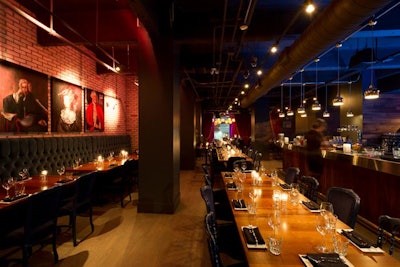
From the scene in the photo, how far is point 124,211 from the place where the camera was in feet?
16.9

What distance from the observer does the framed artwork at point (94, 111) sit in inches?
278

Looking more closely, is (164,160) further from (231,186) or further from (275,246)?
(275,246)

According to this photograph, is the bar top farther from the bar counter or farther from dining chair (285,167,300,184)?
dining chair (285,167,300,184)

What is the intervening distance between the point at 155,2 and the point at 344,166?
4897mm

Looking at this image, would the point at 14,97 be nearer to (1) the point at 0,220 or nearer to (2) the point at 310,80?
Result: (1) the point at 0,220

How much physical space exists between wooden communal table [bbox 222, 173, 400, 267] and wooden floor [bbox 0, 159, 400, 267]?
1170mm

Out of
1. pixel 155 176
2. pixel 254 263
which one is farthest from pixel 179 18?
pixel 254 263

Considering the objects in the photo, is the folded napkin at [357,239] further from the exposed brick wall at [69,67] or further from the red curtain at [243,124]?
the red curtain at [243,124]

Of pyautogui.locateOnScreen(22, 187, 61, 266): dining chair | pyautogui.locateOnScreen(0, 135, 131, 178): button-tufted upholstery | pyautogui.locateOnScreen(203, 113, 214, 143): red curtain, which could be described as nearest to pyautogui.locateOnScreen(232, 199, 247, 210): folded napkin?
pyautogui.locateOnScreen(22, 187, 61, 266): dining chair

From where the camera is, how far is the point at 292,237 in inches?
75.4

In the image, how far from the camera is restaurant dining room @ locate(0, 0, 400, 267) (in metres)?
2.40

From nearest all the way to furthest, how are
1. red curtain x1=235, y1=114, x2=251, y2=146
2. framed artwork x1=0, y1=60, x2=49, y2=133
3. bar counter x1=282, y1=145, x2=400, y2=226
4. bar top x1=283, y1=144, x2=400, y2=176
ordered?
bar top x1=283, y1=144, x2=400, y2=176 < bar counter x1=282, y1=145, x2=400, y2=226 < framed artwork x1=0, y1=60, x2=49, y2=133 < red curtain x1=235, y1=114, x2=251, y2=146

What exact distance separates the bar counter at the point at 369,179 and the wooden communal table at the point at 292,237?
202 cm

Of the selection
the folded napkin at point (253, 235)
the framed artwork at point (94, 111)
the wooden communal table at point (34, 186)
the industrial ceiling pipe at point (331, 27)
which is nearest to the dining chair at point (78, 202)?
the wooden communal table at point (34, 186)
